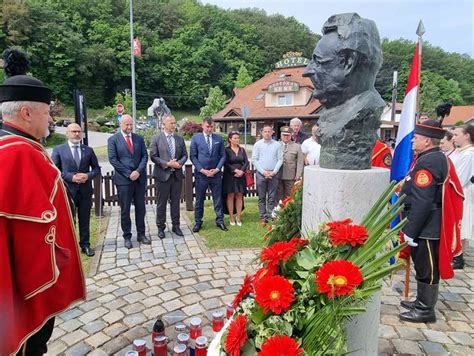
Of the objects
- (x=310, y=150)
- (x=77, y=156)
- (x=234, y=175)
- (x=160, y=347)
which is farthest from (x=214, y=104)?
(x=160, y=347)

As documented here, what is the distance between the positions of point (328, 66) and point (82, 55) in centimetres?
6056

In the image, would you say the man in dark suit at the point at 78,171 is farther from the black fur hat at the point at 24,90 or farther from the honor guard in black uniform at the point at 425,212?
the honor guard in black uniform at the point at 425,212

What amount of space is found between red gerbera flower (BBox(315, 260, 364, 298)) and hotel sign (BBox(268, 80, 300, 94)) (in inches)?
1355

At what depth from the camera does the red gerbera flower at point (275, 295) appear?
1.73 m

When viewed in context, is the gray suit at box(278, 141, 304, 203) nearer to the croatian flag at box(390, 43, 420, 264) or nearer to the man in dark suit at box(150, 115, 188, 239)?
the man in dark suit at box(150, 115, 188, 239)

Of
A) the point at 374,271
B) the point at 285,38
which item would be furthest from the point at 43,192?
the point at 285,38

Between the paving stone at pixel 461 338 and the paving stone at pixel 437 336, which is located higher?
the paving stone at pixel 437 336

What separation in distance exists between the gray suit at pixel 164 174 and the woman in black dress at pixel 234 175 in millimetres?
968

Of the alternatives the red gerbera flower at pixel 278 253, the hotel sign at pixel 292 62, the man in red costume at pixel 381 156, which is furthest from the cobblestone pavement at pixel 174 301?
the hotel sign at pixel 292 62

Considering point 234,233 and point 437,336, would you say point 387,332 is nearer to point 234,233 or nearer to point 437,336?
point 437,336

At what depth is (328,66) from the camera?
8.61 ft

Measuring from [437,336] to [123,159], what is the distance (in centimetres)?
497

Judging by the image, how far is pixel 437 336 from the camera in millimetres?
3467

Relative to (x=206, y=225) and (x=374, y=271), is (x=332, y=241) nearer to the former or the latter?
(x=374, y=271)
